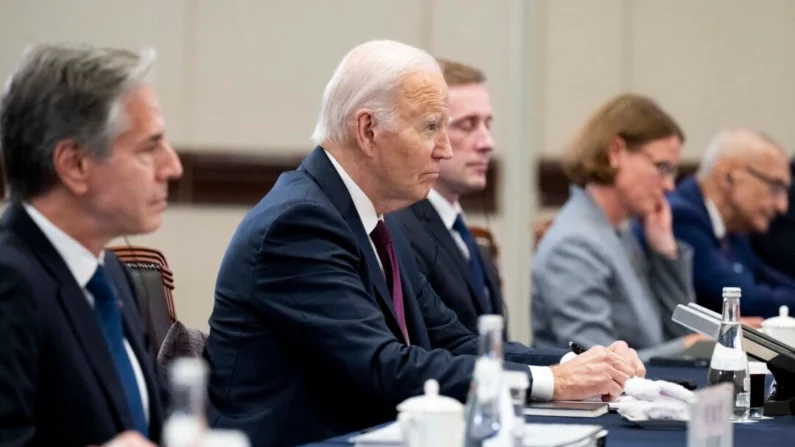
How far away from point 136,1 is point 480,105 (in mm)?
2338

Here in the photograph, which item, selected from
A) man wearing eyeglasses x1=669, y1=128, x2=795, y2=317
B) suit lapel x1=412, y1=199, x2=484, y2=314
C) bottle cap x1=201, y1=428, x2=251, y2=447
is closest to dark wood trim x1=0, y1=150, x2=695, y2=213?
man wearing eyeglasses x1=669, y1=128, x2=795, y2=317

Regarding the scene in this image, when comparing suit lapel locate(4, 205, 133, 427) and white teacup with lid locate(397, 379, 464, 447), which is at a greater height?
suit lapel locate(4, 205, 133, 427)

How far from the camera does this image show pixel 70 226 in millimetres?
1790

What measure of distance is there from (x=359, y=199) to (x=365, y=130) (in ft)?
0.49

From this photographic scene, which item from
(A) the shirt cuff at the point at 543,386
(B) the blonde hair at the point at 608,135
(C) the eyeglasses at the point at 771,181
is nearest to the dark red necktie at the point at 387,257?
(A) the shirt cuff at the point at 543,386

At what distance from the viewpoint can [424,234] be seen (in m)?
3.52

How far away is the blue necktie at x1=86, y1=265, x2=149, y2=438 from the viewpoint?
1.85 m

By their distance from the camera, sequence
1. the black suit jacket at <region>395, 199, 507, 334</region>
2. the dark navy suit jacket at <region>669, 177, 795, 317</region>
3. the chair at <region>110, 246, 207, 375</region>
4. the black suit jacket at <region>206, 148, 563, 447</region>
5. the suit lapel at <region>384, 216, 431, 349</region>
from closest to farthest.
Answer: the black suit jacket at <region>206, 148, 563, 447</region> → the chair at <region>110, 246, 207, 375</region> → the suit lapel at <region>384, 216, 431, 349</region> → the black suit jacket at <region>395, 199, 507, 334</region> → the dark navy suit jacket at <region>669, 177, 795, 317</region>

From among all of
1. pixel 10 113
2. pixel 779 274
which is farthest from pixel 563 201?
pixel 10 113

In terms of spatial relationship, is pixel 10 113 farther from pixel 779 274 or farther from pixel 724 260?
pixel 779 274

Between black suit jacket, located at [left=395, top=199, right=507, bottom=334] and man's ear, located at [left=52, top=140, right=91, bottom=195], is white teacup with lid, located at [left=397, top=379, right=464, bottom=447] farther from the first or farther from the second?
black suit jacket, located at [left=395, top=199, right=507, bottom=334]

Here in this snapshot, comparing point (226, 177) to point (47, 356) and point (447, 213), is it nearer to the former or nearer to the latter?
point (447, 213)

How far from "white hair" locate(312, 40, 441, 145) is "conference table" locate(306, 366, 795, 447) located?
787mm

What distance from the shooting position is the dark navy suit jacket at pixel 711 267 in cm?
521
